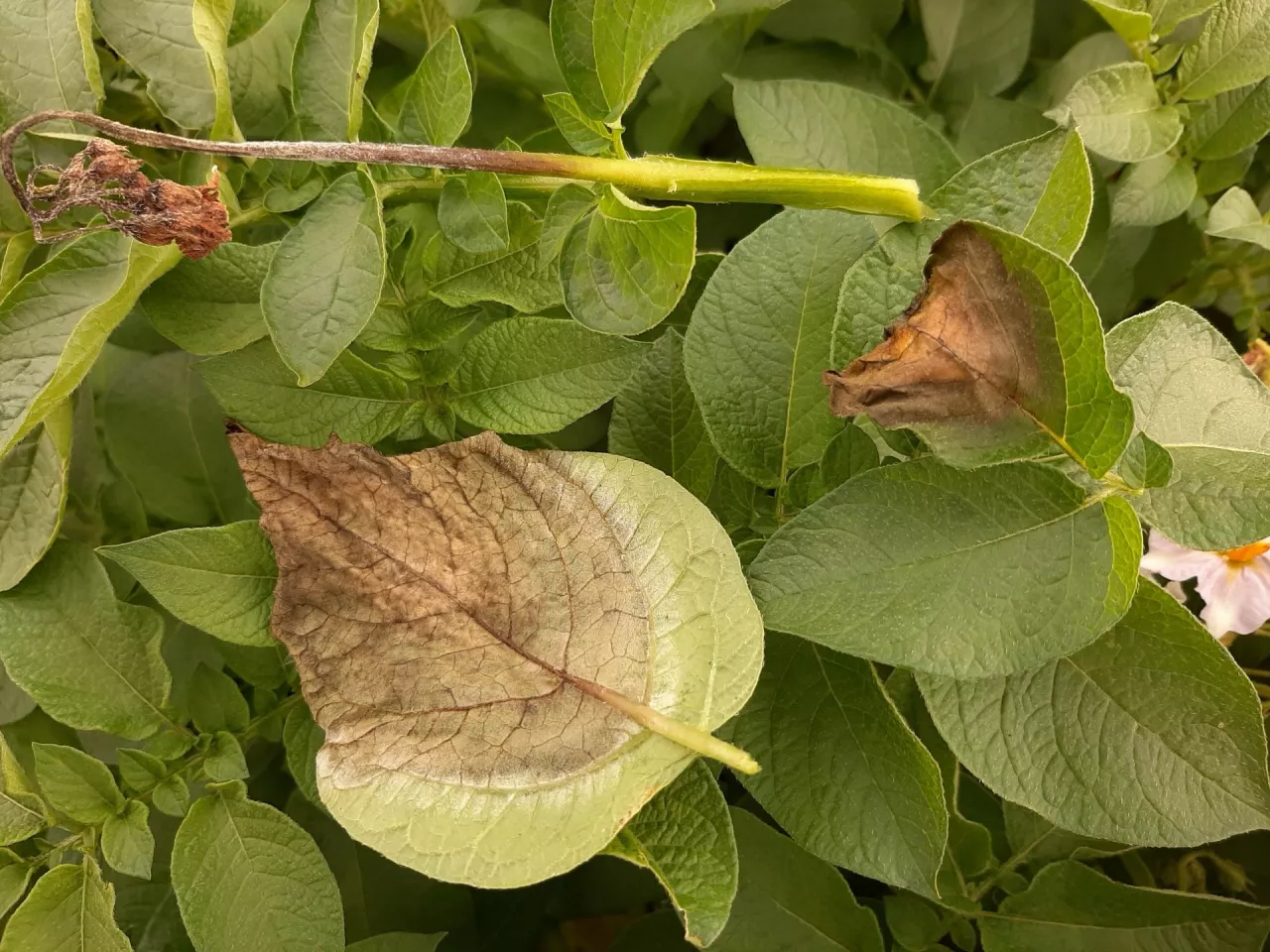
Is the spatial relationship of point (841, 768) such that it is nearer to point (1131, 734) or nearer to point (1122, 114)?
point (1131, 734)

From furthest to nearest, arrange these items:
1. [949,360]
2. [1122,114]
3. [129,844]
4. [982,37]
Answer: [982,37]
[1122,114]
[129,844]
[949,360]

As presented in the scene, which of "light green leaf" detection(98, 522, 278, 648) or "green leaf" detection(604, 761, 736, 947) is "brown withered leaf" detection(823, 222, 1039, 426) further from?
"light green leaf" detection(98, 522, 278, 648)

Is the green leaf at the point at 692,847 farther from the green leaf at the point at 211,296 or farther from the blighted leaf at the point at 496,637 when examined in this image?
the green leaf at the point at 211,296

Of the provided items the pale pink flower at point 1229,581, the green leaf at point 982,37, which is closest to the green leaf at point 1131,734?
the pale pink flower at point 1229,581

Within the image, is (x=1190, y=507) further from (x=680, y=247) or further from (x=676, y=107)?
(x=676, y=107)

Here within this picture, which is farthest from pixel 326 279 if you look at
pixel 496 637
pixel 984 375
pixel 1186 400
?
pixel 1186 400

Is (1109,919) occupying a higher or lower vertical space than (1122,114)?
lower
